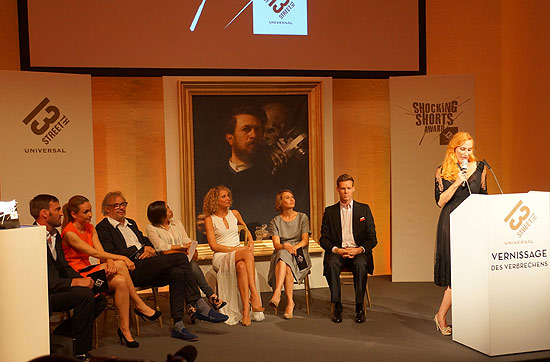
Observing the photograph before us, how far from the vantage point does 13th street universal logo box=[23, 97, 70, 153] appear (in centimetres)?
566

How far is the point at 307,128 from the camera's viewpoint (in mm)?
6617

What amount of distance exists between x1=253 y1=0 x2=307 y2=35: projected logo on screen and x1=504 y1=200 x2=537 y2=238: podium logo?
338 centimetres

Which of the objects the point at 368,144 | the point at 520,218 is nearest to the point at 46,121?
the point at 368,144

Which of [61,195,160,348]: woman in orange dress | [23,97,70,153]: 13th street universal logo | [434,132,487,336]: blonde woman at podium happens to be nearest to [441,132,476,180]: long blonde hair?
[434,132,487,336]: blonde woman at podium

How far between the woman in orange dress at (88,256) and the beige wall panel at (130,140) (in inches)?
77.8

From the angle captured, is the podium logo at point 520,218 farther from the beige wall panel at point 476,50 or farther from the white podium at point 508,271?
the beige wall panel at point 476,50

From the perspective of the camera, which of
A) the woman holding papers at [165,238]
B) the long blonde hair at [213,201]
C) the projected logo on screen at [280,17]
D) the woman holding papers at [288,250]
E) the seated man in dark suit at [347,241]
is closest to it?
the seated man in dark suit at [347,241]

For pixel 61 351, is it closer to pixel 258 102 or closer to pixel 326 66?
pixel 258 102

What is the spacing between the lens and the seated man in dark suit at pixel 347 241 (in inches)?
199

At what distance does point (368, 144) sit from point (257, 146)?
56.2 inches

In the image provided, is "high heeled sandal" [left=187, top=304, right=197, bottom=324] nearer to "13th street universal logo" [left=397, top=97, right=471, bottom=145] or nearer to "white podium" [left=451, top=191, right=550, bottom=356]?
"white podium" [left=451, top=191, right=550, bottom=356]

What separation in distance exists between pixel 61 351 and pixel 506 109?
569cm

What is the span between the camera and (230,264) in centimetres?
518

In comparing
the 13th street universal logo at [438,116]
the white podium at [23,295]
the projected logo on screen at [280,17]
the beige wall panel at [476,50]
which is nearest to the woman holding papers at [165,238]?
the white podium at [23,295]
